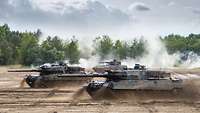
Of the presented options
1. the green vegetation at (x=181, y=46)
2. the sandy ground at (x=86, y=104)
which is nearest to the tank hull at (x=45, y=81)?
the sandy ground at (x=86, y=104)

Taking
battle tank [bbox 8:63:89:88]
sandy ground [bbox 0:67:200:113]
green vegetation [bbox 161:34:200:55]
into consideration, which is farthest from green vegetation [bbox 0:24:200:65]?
sandy ground [bbox 0:67:200:113]

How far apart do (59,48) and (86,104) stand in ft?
247

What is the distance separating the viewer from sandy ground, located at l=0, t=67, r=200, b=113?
22.4 m

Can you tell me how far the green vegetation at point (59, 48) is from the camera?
284ft

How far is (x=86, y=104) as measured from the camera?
981 inches

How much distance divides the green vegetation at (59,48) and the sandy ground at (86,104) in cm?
5455

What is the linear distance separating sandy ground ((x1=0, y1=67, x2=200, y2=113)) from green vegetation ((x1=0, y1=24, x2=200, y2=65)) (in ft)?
179

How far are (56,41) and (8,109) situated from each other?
79.7 meters

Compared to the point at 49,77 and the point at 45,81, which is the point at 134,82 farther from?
the point at 45,81

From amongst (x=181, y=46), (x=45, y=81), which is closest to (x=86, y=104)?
(x=45, y=81)

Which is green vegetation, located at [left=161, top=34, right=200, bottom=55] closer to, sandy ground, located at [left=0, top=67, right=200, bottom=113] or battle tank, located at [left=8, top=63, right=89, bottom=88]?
battle tank, located at [left=8, top=63, right=89, bottom=88]

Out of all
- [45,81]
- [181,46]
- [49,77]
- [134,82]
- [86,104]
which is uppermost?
[181,46]

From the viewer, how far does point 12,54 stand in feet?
294

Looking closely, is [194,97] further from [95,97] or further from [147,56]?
[147,56]
